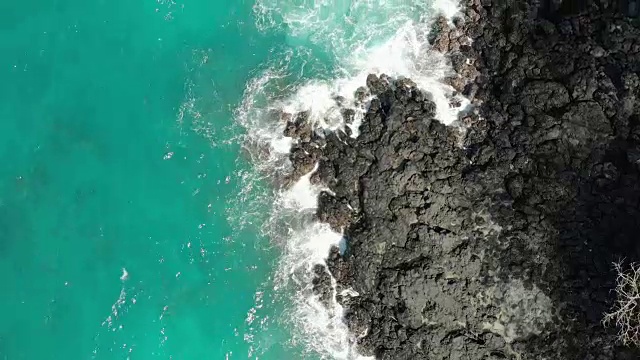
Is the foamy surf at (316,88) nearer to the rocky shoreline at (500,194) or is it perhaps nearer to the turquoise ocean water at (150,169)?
the turquoise ocean water at (150,169)

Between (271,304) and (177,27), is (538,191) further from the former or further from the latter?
(177,27)

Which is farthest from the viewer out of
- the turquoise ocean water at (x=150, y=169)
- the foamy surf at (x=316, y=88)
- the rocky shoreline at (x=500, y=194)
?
the turquoise ocean water at (x=150, y=169)

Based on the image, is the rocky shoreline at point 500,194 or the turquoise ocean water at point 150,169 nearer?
the rocky shoreline at point 500,194

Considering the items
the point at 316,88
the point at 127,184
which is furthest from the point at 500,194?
the point at 127,184

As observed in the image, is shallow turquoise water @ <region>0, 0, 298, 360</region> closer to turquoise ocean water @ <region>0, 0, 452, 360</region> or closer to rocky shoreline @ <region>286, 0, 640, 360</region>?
turquoise ocean water @ <region>0, 0, 452, 360</region>

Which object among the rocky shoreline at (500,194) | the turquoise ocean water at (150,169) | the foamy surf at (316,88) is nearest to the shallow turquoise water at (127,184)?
the turquoise ocean water at (150,169)

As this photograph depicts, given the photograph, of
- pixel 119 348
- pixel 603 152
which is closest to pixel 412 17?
pixel 603 152

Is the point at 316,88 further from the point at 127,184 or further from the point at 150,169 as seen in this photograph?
the point at 127,184
